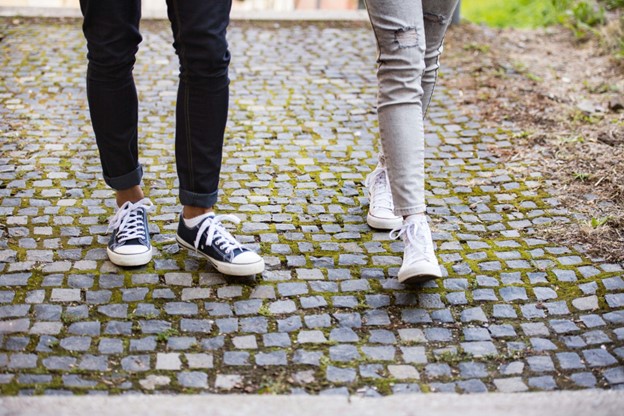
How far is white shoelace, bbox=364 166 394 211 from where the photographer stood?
345 cm

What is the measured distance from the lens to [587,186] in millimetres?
3826

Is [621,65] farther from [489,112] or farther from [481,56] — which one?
[489,112]

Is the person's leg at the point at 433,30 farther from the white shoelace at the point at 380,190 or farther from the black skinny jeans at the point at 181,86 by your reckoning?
the black skinny jeans at the point at 181,86

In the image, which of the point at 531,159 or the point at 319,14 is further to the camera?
the point at 319,14

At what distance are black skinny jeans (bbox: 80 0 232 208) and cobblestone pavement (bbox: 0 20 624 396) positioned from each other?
36 cm

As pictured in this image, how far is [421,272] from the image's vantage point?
2834 mm

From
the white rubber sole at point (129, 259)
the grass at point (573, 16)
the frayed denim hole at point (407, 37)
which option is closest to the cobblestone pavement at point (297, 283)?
the white rubber sole at point (129, 259)

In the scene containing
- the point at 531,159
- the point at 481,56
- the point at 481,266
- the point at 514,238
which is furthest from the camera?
the point at 481,56

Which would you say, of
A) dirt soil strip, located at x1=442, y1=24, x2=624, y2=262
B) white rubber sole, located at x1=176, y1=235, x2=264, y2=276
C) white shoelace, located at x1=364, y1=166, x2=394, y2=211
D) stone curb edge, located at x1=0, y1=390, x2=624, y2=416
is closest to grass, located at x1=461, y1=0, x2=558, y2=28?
dirt soil strip, located at x1=442, y1=24, x2=624, y2=262

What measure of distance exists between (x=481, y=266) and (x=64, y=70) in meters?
3.28

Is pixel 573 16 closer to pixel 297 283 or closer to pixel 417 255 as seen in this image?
pixel 417 255

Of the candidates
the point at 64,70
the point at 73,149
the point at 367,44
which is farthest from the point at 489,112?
the point at 64,70

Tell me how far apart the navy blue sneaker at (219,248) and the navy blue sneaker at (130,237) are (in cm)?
15

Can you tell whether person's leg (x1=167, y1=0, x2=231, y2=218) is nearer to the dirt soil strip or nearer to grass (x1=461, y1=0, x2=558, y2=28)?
the dirt soil strip
